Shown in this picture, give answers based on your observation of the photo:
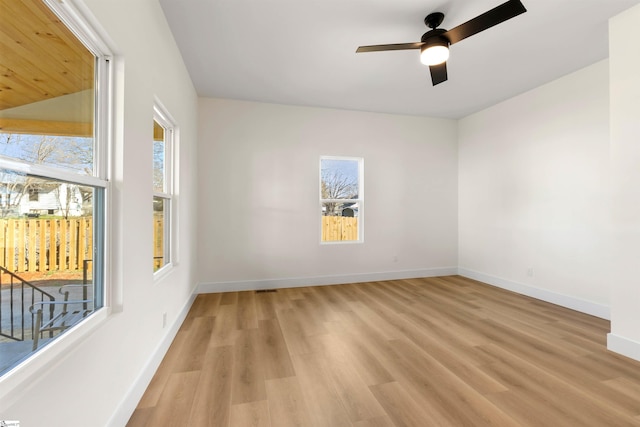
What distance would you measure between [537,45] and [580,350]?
115 inches

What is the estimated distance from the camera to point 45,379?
3.15 feet

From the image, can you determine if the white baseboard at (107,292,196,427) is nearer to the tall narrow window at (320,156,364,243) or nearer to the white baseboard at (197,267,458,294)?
the white baseboard at (197,267,458,294)

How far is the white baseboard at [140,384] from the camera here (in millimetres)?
1519

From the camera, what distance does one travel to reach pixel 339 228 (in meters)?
4.80

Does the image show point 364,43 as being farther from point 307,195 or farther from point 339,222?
point 339,222

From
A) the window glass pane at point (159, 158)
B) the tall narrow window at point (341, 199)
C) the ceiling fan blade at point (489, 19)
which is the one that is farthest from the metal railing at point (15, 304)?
the tall narrow window at point (341, 199)

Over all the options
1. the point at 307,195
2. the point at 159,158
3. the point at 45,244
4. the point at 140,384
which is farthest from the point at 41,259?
the point at 307,195

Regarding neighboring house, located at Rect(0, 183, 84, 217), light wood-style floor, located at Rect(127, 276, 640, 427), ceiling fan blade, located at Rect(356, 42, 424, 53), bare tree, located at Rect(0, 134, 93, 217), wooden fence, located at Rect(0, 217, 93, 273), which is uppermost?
ceiling fan blade, located at Rect(356, 42, 424, 53)

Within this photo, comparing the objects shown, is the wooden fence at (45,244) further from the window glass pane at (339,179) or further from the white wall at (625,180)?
the white wall at (625,180)

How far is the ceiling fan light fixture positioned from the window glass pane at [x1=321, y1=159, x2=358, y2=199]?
248cm

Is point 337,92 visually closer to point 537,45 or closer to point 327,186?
point 327,186

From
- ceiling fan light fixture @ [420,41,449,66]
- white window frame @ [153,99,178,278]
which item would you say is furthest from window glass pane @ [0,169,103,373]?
ceiling fan light fixture @ [420,41,449,66]

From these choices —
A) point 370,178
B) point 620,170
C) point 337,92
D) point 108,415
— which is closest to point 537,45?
point 620,170

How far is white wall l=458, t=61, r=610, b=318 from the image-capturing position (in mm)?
3244
